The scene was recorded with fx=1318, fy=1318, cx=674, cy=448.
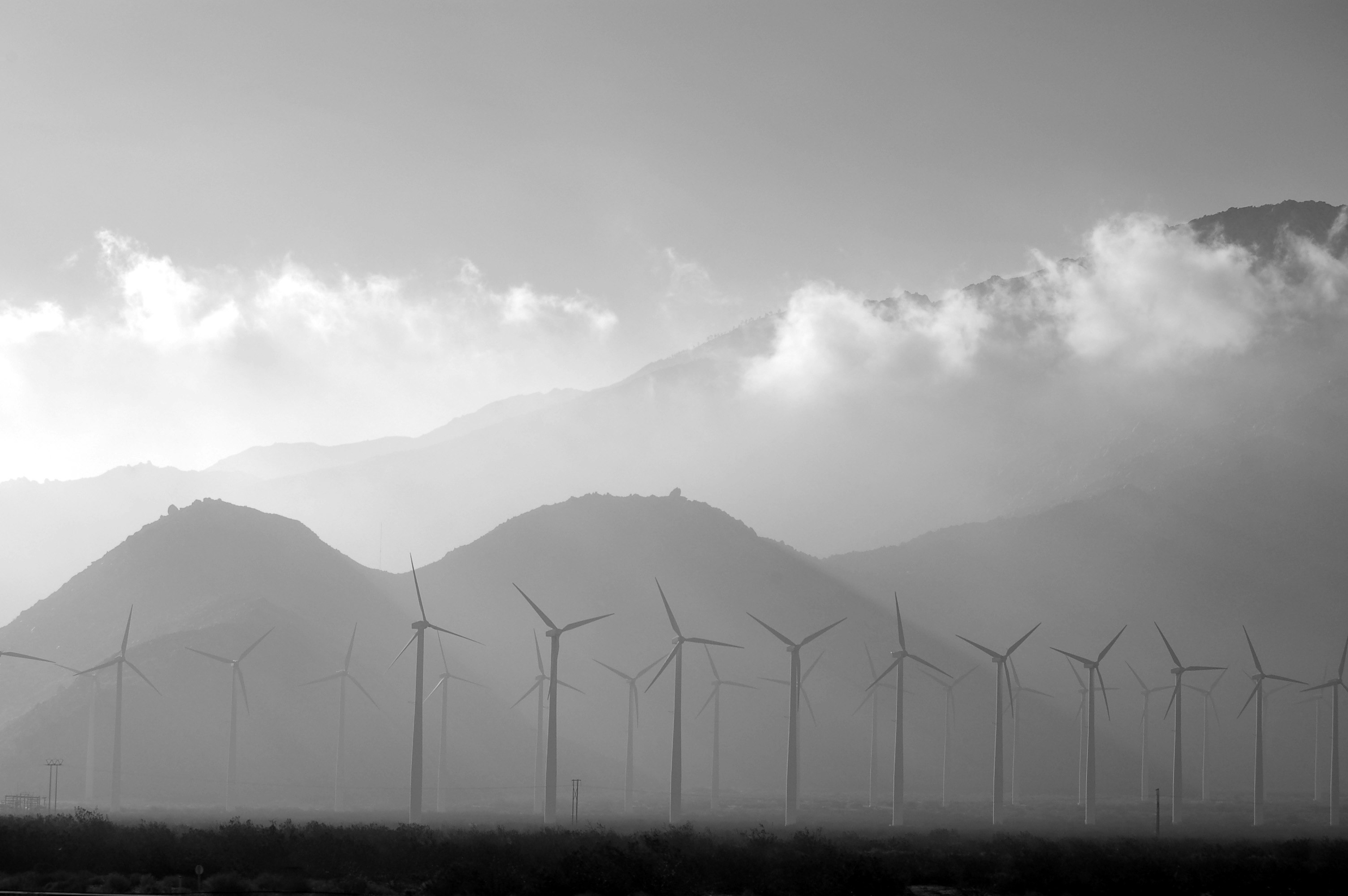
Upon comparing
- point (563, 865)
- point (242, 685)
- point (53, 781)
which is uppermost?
point (563, 865)

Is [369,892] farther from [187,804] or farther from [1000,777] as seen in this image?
[187,804]

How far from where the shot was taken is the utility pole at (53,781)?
130 m

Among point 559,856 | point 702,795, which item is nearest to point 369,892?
point 559,856

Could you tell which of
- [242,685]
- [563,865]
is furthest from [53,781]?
A: [563,865]

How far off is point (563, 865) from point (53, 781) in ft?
455

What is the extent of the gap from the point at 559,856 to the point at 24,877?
21352 mm

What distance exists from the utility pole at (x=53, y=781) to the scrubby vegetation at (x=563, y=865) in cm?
6598

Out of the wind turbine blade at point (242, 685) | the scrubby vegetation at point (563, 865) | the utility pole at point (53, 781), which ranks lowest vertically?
the utility pole at point (53, 781)

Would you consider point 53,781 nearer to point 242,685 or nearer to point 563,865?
point 242,685

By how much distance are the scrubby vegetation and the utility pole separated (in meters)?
66.0

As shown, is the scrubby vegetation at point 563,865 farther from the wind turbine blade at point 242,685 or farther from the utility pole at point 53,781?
the wind turbine blade at point 242,685

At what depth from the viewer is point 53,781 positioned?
6629 inches

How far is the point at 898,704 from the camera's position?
12756 cm

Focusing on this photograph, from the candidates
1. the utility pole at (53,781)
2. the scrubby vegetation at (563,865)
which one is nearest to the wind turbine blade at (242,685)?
the utility pole at (53,781)
